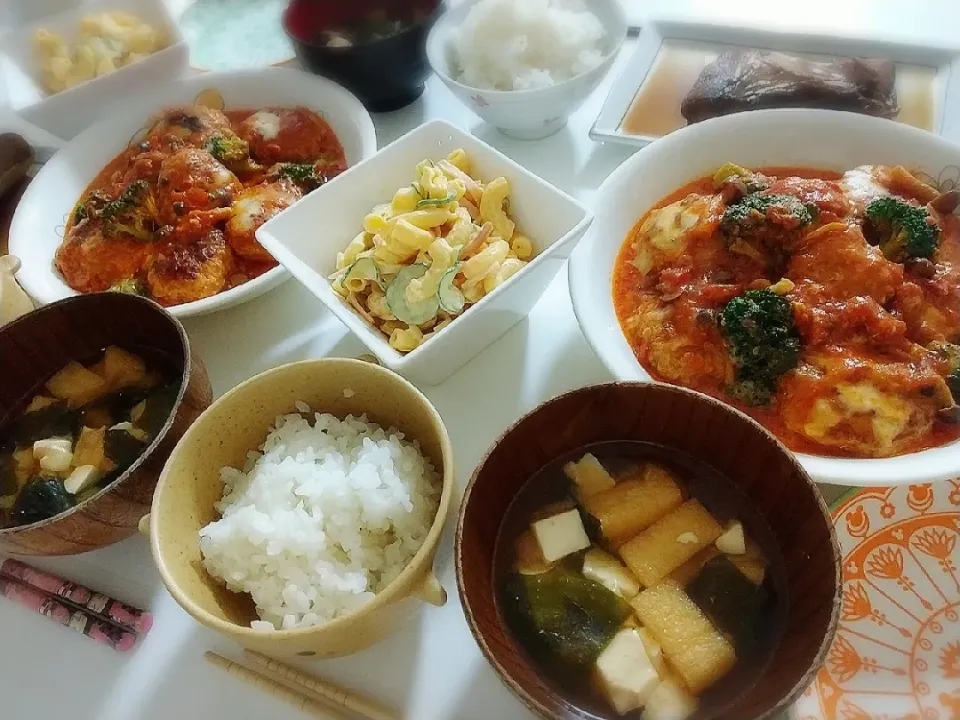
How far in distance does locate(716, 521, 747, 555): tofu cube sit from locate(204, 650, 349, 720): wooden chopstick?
62 centimetres

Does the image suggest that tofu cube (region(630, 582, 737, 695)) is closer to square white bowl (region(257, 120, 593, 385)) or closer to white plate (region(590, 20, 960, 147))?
square white bowl (region(257, 120, 593, 385))

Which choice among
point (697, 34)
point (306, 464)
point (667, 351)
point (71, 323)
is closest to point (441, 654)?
point (306, 464)

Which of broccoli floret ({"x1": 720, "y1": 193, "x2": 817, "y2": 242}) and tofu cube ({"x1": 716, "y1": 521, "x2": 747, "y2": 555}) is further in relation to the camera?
broccoli floret ({"x1": 720, "y1": 193, "x2": 817, "y2": 242})

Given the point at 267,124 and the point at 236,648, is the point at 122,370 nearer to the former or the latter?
the point at 236,648

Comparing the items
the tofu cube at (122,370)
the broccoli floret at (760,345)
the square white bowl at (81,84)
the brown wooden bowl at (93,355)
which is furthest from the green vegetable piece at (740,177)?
the square white bowl at (81,84)

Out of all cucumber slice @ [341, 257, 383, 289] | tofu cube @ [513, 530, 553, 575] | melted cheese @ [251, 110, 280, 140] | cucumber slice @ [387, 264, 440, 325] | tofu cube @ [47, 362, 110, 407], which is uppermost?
melted cheese @ [251, 110, 280, 140]

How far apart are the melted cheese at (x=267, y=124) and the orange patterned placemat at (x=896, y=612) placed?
1.59 metres

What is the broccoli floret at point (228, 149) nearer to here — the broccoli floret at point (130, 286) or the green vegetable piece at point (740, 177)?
the broccoli floret at point (130, 286)

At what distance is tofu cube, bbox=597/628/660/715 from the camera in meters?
0.98

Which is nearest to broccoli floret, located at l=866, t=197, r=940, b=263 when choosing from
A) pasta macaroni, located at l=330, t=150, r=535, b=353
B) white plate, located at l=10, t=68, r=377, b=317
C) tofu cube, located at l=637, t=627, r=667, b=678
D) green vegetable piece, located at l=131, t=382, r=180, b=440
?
pasta macaroni, located at l=330, t=150, r=535, b=353

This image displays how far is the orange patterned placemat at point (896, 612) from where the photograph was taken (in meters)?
1.06

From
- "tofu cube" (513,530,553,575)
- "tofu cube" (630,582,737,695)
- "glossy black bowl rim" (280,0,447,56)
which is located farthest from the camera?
"glossy black bowl rim" (280,0,447,56)

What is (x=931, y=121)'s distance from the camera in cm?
177

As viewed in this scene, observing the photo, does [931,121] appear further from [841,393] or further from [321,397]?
[321,397]
